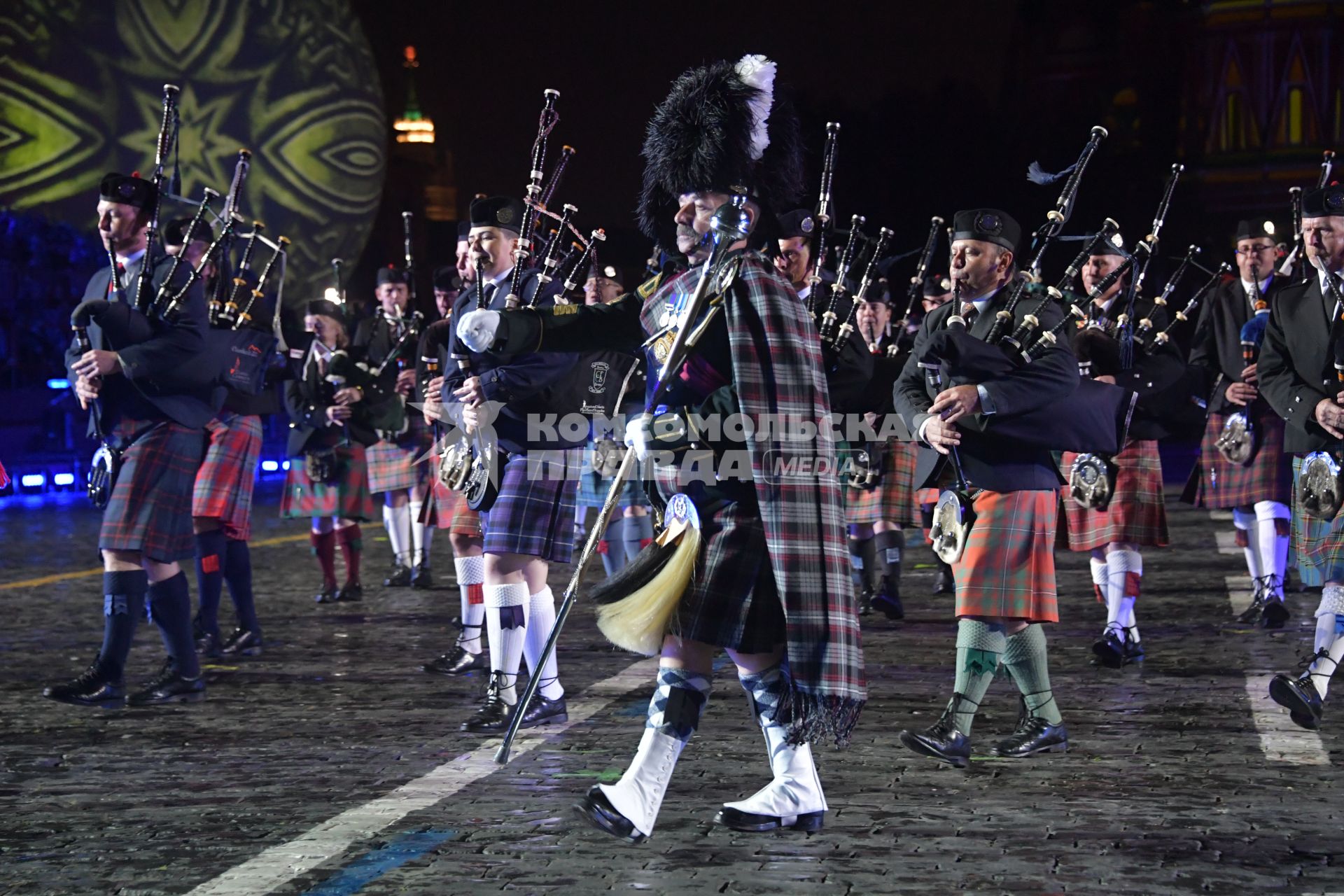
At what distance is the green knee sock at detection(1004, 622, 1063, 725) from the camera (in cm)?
571

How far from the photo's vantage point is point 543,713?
6273 millimetres

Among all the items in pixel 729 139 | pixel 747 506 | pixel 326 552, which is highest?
pixel 729 139

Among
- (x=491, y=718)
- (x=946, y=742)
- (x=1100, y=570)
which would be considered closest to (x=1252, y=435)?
(x=1100, y=570)

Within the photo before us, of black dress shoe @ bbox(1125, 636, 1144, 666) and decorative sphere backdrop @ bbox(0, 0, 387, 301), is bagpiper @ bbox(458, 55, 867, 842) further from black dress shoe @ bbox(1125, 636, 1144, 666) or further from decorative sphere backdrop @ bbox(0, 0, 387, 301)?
decorative sphere backdrop @ bbox(0, 0, 387, 301)

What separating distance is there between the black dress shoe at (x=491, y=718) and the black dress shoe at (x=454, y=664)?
3.96 feet

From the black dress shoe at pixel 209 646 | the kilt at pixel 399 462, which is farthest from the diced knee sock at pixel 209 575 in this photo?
the kilt at pixel 399 462

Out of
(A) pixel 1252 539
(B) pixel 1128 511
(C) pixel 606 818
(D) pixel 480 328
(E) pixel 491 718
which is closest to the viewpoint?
(C) pixel 606 818

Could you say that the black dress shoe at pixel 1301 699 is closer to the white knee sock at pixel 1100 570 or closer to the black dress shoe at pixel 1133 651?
the black dress shoe at pixel 1133 651

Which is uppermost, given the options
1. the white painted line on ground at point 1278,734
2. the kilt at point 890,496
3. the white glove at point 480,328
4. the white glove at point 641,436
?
the white glove at point 480,328

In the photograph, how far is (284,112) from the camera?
104 ft

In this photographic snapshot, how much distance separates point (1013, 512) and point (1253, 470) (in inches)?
159

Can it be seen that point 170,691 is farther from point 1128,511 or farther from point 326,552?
point 1128,511

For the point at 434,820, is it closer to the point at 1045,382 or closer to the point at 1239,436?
the point at 1045,382

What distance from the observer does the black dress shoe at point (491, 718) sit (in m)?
6.13
